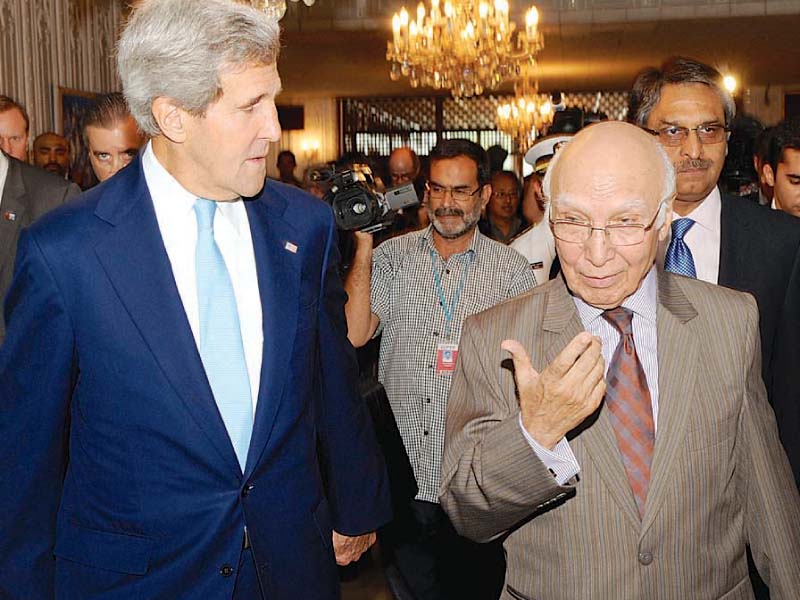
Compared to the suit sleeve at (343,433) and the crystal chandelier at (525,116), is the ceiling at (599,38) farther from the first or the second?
the suit sleeve at (343,433)

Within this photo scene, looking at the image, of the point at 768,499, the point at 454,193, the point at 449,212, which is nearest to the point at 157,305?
the point at 768,499

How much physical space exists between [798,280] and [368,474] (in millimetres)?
1269

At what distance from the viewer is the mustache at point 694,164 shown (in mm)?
2674

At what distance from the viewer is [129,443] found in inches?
74.6

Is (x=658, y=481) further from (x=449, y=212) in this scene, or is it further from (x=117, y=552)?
(x=449, y=212)

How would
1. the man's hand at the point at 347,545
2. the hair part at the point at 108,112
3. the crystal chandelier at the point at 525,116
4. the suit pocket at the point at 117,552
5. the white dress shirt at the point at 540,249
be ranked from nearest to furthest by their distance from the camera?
1. the suit pocket at the point at 117,552
2. the man's hand at the point at 347,545
3. the hair part at the point at 108,112
4. the white dress shirt at the point at 540,249
5. the crystal chandelier at the point at 525,116

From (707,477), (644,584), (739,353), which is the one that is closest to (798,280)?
(739,353)

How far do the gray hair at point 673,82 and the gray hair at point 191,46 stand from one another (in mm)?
1349

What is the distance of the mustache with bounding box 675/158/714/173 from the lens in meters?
2.67

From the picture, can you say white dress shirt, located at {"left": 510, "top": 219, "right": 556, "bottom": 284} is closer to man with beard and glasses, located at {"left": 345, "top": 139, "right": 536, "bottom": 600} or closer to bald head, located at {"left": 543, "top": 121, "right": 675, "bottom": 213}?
man with beard and glasses, located at {"left": 345, "top": 139, "right": 536, "bottom": 600}

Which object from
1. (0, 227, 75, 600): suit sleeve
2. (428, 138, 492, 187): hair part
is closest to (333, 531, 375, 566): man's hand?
(0, 227, 75, 600): suit sleeve

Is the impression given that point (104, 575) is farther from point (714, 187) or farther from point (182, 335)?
point (714, 187)

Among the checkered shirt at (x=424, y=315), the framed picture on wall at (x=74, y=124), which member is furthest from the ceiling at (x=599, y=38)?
the checkered shirt at (x=424, y=315)

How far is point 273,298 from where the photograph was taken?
2031mm
